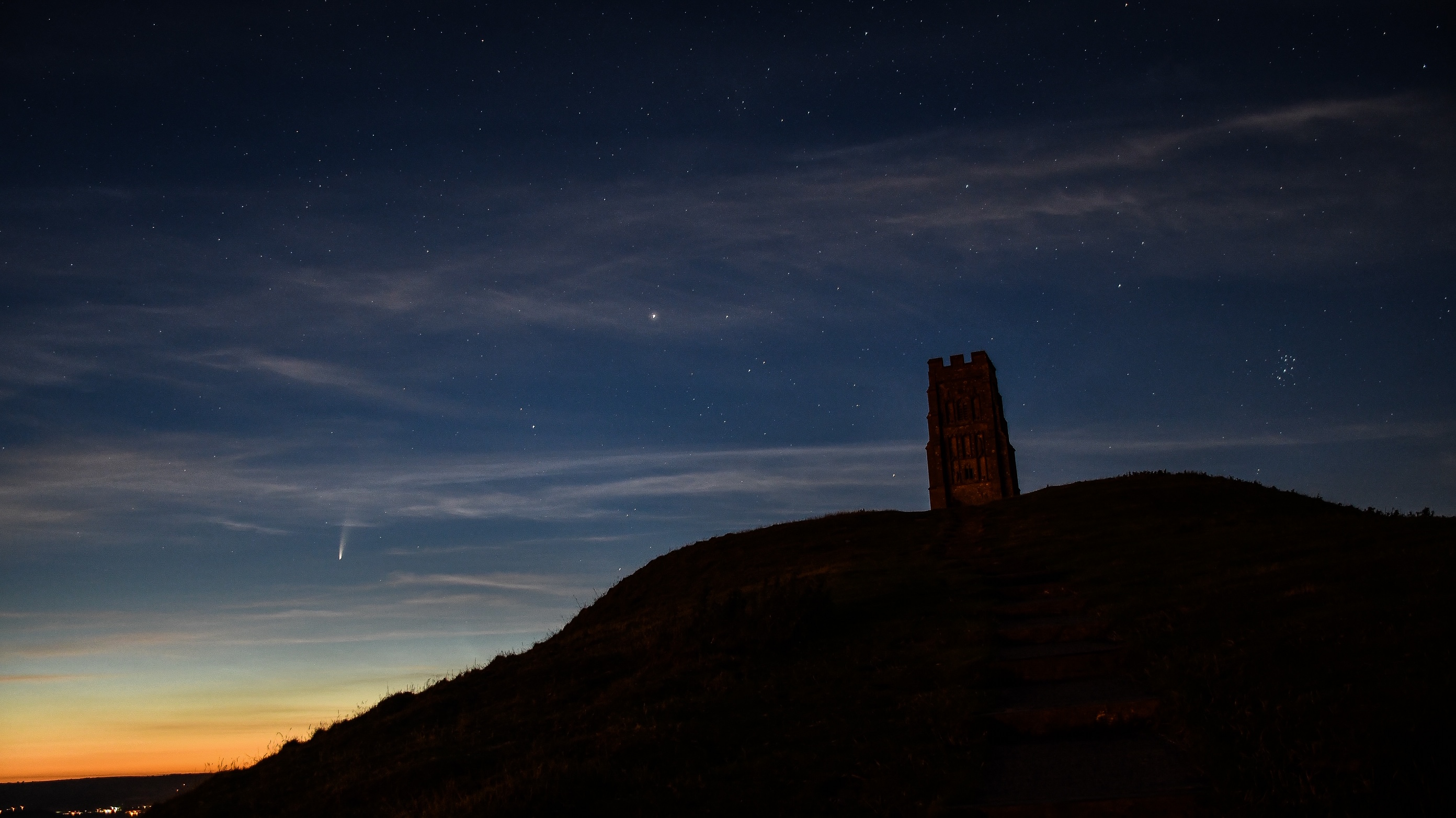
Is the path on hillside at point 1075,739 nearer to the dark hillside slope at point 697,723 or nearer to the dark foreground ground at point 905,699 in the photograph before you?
the dark foreground ground at point 905,699

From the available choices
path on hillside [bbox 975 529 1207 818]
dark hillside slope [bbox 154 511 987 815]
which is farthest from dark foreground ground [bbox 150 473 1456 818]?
path on hillside [bbox 975 529 1207 818]

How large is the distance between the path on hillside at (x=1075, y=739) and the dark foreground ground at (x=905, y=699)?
21 centimetres

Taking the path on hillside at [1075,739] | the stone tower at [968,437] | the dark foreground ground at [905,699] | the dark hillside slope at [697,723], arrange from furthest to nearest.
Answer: the stone tower at [968,437]
the dark hillside slope at [697,723]
the dark foreground ground at [905,699]
the path on hillside at [1075,739]

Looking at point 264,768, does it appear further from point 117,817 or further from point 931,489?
point 931,489

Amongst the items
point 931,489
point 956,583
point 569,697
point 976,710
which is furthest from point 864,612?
point 931,489

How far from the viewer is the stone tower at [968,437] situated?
80188 mm

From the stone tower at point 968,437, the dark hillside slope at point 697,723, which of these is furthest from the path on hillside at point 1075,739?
the stone tower at point 968,437

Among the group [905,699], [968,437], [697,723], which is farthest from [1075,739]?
[968,437]

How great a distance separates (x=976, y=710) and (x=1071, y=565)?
1316 centimetres

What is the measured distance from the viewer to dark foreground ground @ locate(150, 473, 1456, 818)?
24.2 ft

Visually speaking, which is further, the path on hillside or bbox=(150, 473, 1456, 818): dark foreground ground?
bbox=(150, 473, 1456, 818): dark foreground ground

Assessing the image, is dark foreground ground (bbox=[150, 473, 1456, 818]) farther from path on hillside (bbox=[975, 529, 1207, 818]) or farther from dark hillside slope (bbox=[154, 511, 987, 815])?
path on hillside (bbox=[975, 529, 1207, 818])

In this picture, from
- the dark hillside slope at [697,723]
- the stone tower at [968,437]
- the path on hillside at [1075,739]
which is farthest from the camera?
the stone tower at [968,437]

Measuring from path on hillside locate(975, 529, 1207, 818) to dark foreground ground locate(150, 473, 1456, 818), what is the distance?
0.21 metres
